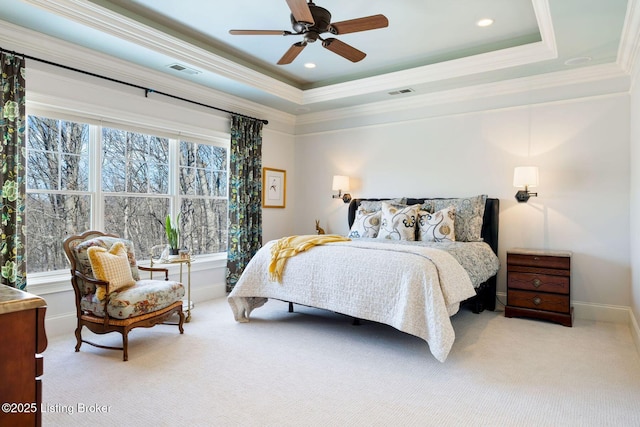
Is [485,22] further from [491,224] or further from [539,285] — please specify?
[539,285]

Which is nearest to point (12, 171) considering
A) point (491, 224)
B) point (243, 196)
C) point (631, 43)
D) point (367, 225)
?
point (243, 196)

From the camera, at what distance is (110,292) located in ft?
9.83

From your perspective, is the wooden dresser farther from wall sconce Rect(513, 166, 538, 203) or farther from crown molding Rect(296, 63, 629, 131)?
crown molding Rect(296, 63, 629, 131)

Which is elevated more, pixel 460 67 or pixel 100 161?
pixel 460 67

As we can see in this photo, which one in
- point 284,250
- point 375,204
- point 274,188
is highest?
point 274,188

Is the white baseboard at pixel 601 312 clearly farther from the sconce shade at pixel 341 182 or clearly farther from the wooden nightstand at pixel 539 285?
the sconce shade at pixel 341 182

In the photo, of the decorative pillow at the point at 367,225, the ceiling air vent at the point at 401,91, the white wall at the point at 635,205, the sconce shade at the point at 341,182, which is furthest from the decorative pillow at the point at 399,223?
the white wall at the point at 635,205

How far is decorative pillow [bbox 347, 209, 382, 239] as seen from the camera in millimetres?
4684

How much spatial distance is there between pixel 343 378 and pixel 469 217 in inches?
102

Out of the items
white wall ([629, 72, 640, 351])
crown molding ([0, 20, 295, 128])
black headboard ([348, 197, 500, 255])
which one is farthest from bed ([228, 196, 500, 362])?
crown molding ([0, 20, 295, 128])

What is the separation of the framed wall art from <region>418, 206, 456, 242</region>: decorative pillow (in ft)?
7.69

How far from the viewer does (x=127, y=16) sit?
3.41 metres

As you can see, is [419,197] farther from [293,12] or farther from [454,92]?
[293,12]

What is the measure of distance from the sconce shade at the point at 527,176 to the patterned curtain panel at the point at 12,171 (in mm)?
4716
